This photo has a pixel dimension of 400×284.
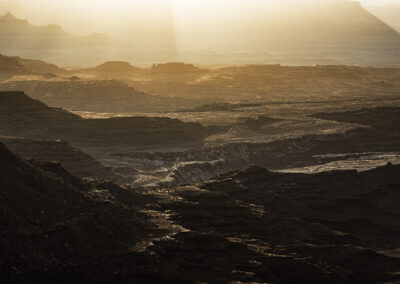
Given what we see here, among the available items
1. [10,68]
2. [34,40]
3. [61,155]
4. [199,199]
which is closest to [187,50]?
[34,40]

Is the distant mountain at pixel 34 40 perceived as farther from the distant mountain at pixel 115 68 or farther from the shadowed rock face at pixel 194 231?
the shadowed rock face at pixel 194 231

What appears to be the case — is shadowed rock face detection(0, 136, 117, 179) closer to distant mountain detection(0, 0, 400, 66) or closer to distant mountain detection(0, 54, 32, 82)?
distant mountain detection(0, 54, 32, 82)

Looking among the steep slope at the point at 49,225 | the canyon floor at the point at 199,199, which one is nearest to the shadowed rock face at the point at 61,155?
the canyon floor at the point at 199,199

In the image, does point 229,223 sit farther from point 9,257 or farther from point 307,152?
point 307,152

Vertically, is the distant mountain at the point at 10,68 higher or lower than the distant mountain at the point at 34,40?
lower

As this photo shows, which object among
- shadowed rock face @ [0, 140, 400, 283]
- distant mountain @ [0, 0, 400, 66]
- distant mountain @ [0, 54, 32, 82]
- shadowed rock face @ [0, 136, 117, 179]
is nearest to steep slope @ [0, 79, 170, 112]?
distant mountain @ [0, 54, 32, 82]

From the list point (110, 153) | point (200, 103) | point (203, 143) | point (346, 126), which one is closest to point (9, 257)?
point (110, 153)

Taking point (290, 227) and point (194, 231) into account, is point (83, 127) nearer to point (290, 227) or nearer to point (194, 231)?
point (290, 227)

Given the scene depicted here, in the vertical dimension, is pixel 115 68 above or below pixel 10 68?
below
